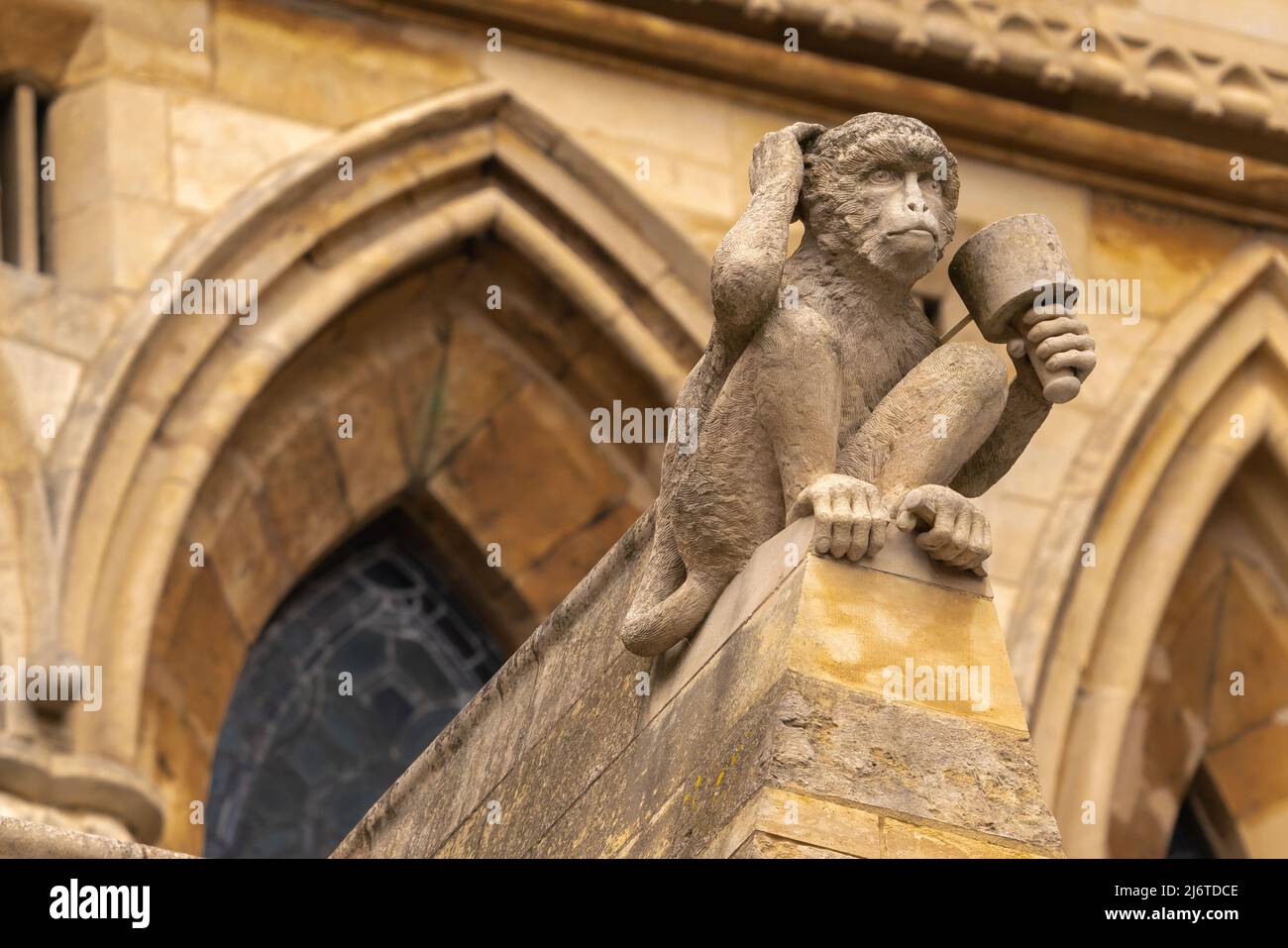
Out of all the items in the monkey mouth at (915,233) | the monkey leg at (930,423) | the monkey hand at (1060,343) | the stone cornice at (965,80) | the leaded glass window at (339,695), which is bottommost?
the monkey leg at (930,423)

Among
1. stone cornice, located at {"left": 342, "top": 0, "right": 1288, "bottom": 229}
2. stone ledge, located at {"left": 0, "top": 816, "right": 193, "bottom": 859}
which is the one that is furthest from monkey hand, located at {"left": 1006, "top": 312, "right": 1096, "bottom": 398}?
stone cornice, located at {"left": 342, "top": 0, "right": 1288, "bottom": 229}

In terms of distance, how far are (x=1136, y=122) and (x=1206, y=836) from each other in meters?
2.27

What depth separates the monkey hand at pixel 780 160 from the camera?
5625 millimetres

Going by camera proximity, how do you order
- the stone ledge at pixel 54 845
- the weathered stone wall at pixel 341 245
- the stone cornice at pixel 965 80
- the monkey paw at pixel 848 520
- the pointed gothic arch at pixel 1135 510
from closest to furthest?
the monkey paw at pixel 848 520 < the stone ledge at pixel 54 845 < the weathered stone wall at pixel 341 245 < the pointed gothic arch at pixel 1135 510 < the stone cornice at pixel 965 80

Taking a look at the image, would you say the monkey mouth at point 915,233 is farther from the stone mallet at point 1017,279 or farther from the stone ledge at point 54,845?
the stone ledge at point 54,845

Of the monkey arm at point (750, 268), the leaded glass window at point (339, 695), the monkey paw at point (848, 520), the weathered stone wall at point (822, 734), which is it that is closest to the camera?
the weathered stone wall at point (822, 734)

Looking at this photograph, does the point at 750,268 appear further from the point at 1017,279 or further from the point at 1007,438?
the point at 1007,438

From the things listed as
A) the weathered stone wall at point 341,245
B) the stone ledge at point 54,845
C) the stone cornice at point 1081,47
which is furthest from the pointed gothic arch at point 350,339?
the stone ledge at point 54,845

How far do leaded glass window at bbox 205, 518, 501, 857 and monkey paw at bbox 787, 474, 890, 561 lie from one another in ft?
16.9

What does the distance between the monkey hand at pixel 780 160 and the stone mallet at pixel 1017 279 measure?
29 cm
